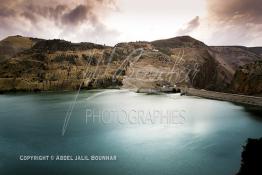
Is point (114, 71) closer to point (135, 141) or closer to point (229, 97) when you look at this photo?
point (229, 97)

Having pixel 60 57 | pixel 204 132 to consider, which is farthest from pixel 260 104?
pixel 60 57

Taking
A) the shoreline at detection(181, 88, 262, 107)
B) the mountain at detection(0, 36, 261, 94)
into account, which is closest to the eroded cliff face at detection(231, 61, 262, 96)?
the shoreline at detection(181, 88, 262, 107)

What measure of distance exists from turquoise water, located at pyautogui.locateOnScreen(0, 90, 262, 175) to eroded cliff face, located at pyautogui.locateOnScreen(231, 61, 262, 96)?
31.3 feet

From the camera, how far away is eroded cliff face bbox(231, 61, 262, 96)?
50.1 meters

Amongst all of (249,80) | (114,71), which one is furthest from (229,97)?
(114,71)

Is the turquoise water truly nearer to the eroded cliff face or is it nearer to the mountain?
the eroded cliff face

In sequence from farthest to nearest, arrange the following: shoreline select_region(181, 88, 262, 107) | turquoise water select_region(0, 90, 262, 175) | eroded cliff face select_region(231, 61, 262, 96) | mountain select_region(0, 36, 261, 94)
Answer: mountain select_region(0, 36, 261, 94) < eroded cliff face select_region(231, 61, 262, 96) < shoreline select_region(181, 88, 262, 107) < turquoise water select_region(0, 90, 262, 175)

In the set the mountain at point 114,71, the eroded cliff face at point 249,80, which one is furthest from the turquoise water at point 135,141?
the mountain at point 114,71

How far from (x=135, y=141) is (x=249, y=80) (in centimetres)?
3588

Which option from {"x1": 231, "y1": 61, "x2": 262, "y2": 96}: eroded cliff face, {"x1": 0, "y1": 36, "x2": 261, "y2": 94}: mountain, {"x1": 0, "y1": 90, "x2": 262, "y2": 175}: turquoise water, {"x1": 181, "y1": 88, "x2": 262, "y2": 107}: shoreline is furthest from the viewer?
{"x1": 0, "y1": 36, "x2": 261, "y2": 94}: mountain

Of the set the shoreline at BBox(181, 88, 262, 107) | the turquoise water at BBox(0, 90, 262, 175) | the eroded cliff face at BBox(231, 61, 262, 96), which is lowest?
the turquoise water at BBox(0, 90, 262, 175)

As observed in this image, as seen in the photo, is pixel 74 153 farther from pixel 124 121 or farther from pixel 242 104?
pixel 242 104

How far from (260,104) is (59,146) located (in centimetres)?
3646

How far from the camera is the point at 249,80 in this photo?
52.5 metres
